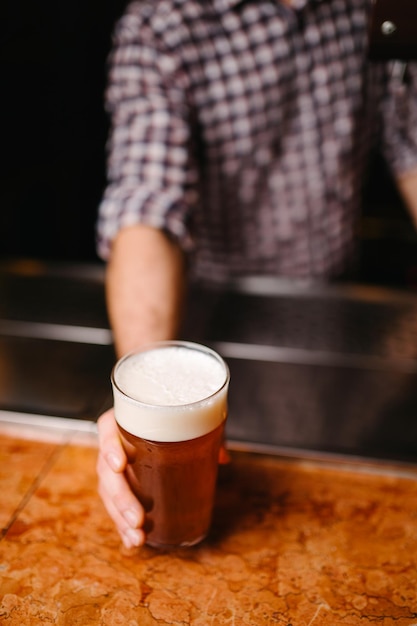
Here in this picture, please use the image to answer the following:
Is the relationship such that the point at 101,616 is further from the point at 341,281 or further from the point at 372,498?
the point at 341,281

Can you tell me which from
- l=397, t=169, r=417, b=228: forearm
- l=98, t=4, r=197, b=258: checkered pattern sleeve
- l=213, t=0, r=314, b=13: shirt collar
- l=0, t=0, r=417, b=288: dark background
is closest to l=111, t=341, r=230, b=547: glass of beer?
l=98, t=4, r=197, b=258: checkered pattern sleeve

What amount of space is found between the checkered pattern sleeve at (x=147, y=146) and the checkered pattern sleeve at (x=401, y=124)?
776mm

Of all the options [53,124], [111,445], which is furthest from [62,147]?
[111,445]

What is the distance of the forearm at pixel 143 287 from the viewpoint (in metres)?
1.28

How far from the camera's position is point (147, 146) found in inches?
58.6

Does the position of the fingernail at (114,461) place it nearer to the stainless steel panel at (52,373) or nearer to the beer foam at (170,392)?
the beer foam at (170,392)

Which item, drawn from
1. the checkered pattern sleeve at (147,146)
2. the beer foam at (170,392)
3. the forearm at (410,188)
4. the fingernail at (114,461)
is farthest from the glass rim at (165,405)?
the forearm at (410,188)

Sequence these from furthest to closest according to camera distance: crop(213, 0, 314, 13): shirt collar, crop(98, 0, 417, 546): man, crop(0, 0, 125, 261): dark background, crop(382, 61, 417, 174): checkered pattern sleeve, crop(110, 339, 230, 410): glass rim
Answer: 1. crop(0, 0, 125, 261): dark background
2. crop(382, 61, 417, 174): checkered pattern sleeve
3. crop(213, 0, 314, 13): shirt collar
4. crop(98, 0, 417, 546): man
5. crop(110, 339, 230, 410): glass rim

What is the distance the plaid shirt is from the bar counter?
0.71 metres

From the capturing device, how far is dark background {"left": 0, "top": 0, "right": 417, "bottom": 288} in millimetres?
3373

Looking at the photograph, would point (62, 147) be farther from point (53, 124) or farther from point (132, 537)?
point (132, 537)

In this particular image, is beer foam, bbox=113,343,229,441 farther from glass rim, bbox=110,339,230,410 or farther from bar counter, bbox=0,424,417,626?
bar counter, bbox=0,424,417,626

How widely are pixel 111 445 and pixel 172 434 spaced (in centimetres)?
12

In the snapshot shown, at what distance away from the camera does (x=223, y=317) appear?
1980 millimetres
